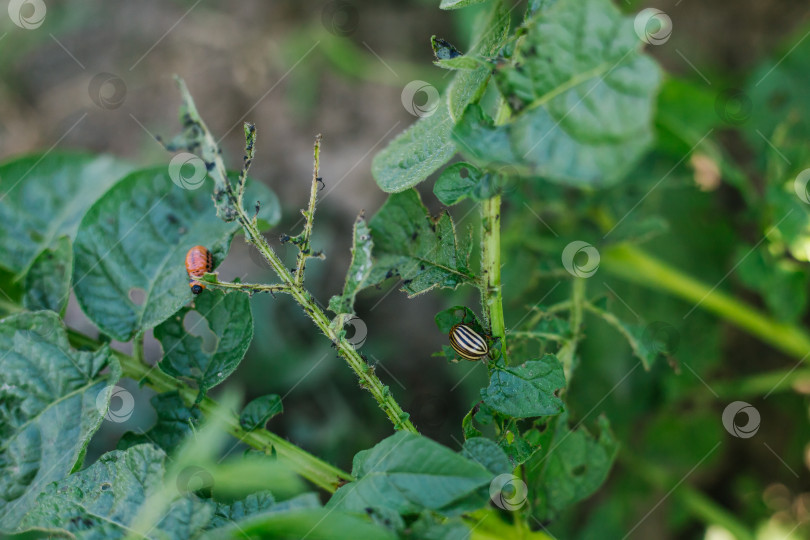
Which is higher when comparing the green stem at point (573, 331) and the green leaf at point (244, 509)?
the green leaf at point (244, 509)

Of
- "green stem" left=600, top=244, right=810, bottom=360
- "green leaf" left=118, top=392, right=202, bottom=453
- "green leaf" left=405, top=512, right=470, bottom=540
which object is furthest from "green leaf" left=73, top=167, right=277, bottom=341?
"green stem" left=600, top=244, right=810, bottom=360

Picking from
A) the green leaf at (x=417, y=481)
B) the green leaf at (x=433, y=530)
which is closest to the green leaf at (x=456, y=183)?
the green leaf at (x=417, y=481)

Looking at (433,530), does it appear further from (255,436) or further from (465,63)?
(465,63)

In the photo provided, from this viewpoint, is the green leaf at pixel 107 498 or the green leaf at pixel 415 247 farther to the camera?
the green leaf at pixel 415 247

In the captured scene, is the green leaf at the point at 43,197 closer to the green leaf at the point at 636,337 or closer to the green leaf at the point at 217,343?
the green leaf at the point at 217,343

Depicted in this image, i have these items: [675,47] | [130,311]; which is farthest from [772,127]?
[130,311]

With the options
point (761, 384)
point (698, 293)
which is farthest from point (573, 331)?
point (761, 384)

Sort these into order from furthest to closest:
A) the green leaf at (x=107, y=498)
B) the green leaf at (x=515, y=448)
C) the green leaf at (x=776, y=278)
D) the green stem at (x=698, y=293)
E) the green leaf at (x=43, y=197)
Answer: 1. the green stem at (x=698, y=293)
2. the green leaf at (x=776, y=278)
3. the green leaf at (x=43, y=197)
4. the green leaf at (x=515, y=448)
5. the green leaf at (x=107, y=498)
